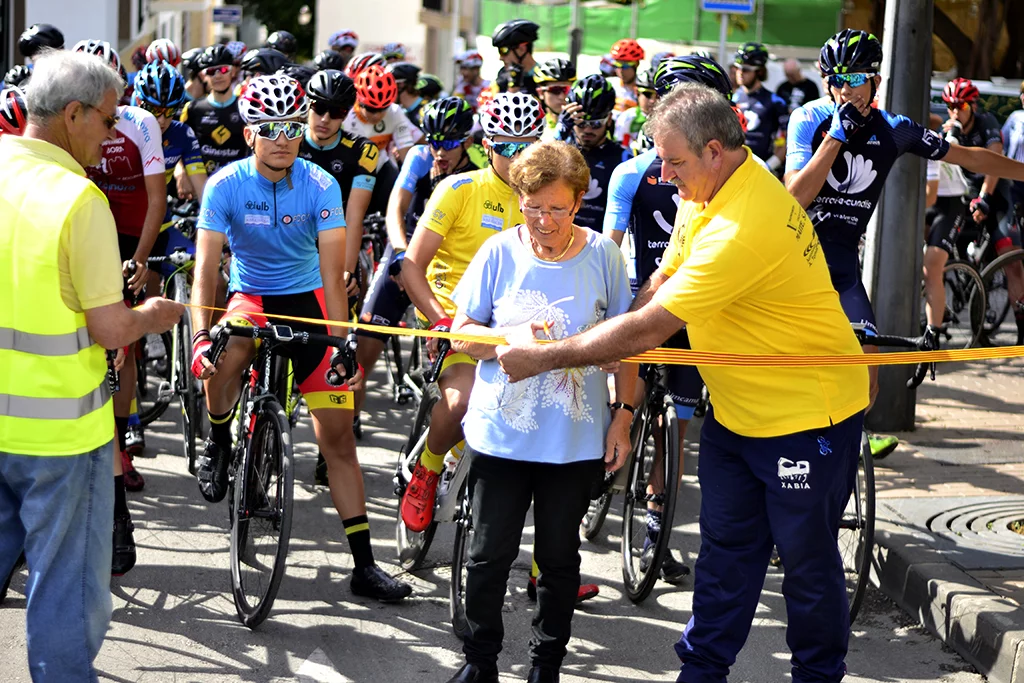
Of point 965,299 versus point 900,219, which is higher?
point 900,219

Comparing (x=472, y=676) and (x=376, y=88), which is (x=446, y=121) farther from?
(x=472, y=676)

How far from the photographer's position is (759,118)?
46.1 feet

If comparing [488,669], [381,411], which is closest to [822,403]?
[488,669]

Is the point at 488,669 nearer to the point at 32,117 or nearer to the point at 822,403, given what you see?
the point at 822,403

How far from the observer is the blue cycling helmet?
27.2 feet

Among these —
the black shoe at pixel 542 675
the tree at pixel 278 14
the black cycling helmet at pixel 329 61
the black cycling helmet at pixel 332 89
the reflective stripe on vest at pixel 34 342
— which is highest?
the tree at pixel 278 14

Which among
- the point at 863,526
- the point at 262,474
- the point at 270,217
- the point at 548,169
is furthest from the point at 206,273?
the point at 863,526

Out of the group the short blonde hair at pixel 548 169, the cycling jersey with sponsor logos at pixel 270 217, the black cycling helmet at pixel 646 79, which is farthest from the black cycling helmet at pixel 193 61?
the short blonde hair at pixel 548 169

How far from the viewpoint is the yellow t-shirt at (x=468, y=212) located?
6.04 m

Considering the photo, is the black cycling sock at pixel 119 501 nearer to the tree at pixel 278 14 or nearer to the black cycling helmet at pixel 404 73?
the black cycling helmet at pixel 404 73

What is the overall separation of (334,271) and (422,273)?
401 mm

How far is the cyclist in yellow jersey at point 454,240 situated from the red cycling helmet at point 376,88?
11.0ft

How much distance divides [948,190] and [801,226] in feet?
25.6

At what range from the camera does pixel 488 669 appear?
4844 millimetres
